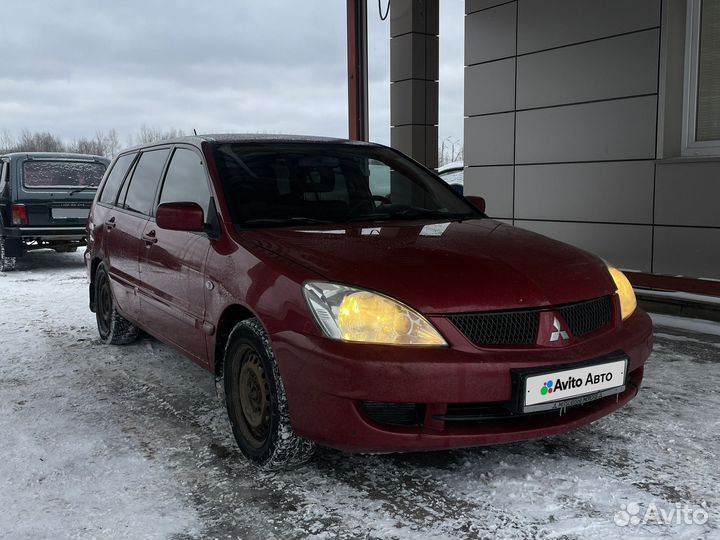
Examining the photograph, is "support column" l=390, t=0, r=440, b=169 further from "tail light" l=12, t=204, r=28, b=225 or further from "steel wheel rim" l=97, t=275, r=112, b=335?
"steel wheel rim" l=97, t=275, r=112, b=335

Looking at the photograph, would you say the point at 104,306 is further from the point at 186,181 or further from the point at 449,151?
the point at 449,151

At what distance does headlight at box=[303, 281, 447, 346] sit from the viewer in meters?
2.49

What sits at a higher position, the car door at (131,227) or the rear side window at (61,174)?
the rear side window at (61,174)

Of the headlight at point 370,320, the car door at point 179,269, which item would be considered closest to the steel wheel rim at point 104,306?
the car door at point 179,269

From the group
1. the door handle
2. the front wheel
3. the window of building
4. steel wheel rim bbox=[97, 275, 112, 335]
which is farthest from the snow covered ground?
the window of building

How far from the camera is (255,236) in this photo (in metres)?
3.13

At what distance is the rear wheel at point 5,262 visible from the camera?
10125mm

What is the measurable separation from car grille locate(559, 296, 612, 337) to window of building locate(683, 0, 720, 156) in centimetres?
421

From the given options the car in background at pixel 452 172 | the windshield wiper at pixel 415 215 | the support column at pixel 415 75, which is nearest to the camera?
the windshield wiper at pixel 415 215

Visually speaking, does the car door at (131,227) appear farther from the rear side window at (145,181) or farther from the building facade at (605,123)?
the building facade at (605,123)

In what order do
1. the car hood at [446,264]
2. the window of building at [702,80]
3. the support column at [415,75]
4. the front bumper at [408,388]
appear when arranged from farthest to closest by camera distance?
the support column at [415,75] → the window of building at [702,80] → the car hood at [446,264] → the front bumper at [408,388]

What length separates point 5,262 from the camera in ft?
33.3

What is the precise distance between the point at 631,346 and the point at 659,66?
4.59 m

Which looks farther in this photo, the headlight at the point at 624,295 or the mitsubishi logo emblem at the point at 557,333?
the headlight at the point at 624,295
